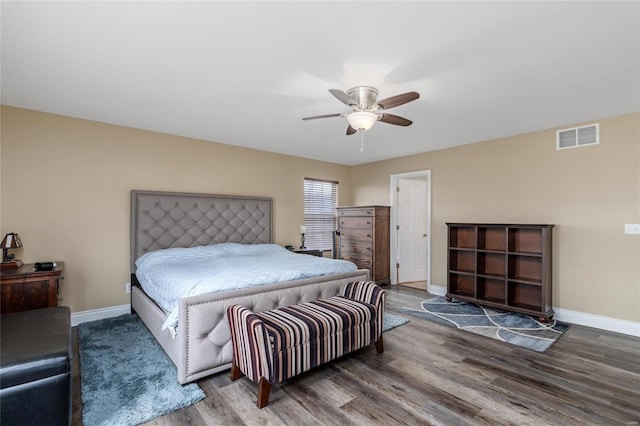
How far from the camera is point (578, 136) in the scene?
149 inches

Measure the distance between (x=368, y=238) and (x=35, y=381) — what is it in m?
4.69

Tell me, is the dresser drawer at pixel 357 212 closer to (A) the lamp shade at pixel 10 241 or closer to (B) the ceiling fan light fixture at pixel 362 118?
(B) the ceiling fan light fixture at pixel 362 118

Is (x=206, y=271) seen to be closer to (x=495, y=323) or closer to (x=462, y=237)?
(x=495, y=323)

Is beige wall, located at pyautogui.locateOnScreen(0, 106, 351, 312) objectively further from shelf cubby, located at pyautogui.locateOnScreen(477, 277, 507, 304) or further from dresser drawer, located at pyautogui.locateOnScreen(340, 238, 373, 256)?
shelf cubby, located at pyautogui.locateOnScreen(477, 277, 507, 304)

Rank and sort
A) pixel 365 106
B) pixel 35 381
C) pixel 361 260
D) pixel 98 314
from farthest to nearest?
pixel 361 260
pixel 98 314
pixel 365 106
pixel 35 381

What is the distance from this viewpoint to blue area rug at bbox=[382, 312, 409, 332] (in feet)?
11.8

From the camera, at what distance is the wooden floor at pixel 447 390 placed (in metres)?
2.01

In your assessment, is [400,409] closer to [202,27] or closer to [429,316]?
[429,316]

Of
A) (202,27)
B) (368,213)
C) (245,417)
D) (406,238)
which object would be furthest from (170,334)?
(406,238)

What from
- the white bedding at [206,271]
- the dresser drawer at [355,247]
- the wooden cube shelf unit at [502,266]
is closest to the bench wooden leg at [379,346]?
the white bedding at [206,271]

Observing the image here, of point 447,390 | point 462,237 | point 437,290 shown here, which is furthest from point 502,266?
point 447,390

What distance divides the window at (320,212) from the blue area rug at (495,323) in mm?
2424

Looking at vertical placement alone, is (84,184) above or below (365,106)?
below

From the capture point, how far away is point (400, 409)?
2090 mm
